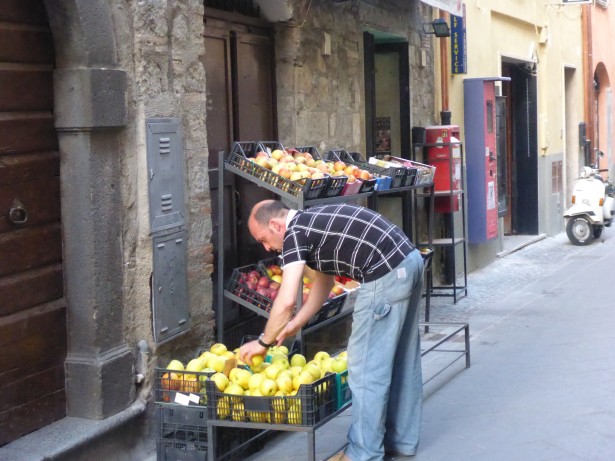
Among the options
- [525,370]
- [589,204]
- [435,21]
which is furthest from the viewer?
[589,204]

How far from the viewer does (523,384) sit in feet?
23.6

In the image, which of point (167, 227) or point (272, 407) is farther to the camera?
point (167, 227)

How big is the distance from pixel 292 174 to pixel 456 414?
185 cm

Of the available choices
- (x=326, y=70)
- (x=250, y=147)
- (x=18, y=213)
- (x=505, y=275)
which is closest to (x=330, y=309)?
(x=250, y=147)

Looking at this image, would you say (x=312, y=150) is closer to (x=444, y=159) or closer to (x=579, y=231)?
(x=444, y=159)

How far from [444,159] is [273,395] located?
243 inches

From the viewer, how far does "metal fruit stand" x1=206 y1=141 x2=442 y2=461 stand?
4.91 meters

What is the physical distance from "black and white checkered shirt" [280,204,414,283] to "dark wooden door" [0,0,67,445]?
1274 mm

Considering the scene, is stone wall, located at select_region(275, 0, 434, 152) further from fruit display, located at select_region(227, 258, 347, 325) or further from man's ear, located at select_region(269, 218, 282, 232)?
man's ear, located at select_region(269, 218, 282, 232)

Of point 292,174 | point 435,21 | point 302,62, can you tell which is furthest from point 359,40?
point 292,174

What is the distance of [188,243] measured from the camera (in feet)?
20.4

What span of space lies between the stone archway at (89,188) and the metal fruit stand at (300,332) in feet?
2.61

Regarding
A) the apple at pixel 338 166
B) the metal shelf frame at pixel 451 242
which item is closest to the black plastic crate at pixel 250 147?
the apple at pixel 338 166

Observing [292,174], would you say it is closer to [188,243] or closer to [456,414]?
[188,243]
